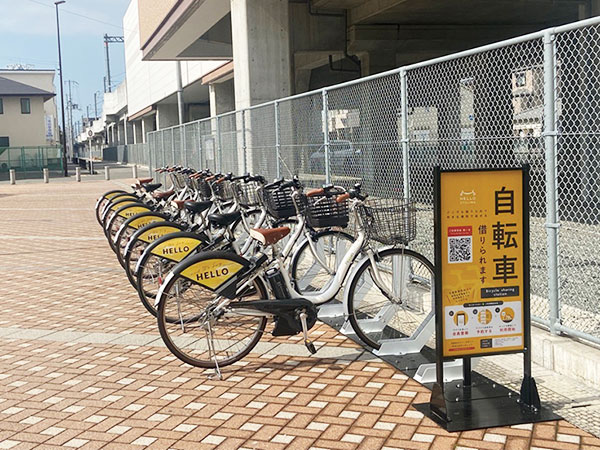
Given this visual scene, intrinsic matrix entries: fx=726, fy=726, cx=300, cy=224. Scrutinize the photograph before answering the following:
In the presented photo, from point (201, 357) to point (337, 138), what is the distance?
5208 millimetres

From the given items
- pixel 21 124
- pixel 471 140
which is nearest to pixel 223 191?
pixel 471 140

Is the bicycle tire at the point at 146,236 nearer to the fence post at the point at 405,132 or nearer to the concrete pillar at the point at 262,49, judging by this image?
the fence post at the point at 405,132

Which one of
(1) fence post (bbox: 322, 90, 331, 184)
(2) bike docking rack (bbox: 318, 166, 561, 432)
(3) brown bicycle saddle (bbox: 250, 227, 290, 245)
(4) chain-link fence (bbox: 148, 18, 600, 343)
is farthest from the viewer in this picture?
(1) fence post (bbox: 322, 90, 331, 184)

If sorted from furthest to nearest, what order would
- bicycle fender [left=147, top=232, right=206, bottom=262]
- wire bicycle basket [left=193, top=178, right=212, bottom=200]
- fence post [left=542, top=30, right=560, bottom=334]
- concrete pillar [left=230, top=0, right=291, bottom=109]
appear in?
concrete pillar [left=230, top=0, right=291, bottom=109] < wire bicycle basket [left=193, top=178, right=212, bottom=200] < bicycle fender [left=147, top=232, right=206, bottom=262] < fence post [left=542, top=30, right=560, bottom=334]

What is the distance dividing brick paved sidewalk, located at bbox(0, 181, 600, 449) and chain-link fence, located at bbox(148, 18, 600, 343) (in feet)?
4.06

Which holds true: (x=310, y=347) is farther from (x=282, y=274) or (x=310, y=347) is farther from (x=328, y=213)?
(x=328, y=213)

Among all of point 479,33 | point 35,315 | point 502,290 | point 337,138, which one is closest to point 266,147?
point 337,138

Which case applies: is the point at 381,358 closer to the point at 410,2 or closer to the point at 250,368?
the point at 250,368

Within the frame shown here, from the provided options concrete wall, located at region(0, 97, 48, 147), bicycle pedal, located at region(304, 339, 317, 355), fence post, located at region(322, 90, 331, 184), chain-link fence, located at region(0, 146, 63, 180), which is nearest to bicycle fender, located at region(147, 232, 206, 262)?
bicycle pedal, located at region(304, 339, 317, 355)

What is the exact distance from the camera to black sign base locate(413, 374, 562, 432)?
3979 mm

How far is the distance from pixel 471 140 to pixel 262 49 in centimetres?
917

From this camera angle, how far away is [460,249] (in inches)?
163

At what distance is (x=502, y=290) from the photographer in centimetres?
418

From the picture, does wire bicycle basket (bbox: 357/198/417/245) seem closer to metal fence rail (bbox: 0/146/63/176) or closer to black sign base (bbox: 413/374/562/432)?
black sign base (bbox: 413/374/562/432)
